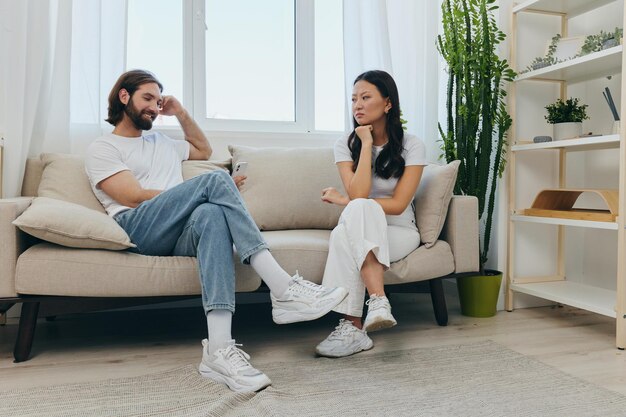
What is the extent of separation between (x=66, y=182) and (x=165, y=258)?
0.63 m

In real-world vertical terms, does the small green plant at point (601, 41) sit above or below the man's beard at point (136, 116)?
above

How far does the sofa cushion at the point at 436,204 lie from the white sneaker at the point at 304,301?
2.07ft

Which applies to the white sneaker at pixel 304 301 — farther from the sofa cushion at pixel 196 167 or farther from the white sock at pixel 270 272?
the sofa cushion at pixel 196 167

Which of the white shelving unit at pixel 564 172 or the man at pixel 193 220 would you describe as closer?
the man at pixel 193 220

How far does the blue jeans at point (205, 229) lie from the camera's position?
5.40ft

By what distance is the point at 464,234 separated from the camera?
7.35ft

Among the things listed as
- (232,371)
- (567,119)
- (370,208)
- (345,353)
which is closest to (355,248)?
(370,208)

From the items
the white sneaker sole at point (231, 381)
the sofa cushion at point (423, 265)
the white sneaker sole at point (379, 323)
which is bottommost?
the white sneaker sole at point (231, 381)

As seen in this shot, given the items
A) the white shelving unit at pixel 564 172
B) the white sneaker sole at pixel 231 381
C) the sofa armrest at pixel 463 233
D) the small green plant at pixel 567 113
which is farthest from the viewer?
the small green plant at pixel 567 113

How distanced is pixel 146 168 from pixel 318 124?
1.22 metres

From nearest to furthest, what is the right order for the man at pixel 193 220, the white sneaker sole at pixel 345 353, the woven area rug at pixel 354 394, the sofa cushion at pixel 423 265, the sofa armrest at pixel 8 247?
the woven area rug at pixel 354 394
the man at pixel 193 220
the sofa armrest at pixel 8 247
the white sneaker sole at pixel 345 353
the sofa cushion at pixel 423 265

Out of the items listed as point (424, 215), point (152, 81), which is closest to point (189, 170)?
point (152, 81)

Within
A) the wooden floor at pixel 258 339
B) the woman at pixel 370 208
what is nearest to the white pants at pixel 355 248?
the woman at pixel 370 208

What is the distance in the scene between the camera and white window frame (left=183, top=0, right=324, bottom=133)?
2854mm
